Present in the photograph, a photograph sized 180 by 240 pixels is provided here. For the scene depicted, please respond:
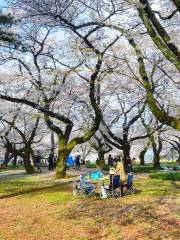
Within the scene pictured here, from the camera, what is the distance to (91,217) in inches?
530

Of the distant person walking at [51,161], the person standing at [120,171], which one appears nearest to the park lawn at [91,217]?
the person standing at [120,171]

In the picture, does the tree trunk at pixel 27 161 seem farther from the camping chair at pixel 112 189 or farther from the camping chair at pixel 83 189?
the camping chair at pixel 112 189

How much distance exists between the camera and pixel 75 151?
77500mm

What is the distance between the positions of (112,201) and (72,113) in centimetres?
3223

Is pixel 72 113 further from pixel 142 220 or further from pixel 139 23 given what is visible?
pixel 142 220

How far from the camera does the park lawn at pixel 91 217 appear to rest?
11422 millimetres

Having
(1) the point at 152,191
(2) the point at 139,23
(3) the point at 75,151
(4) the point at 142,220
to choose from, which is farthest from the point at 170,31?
(3) the point at 75,151

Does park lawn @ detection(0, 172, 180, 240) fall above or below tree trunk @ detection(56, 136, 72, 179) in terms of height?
below

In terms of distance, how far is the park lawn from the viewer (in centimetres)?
1142

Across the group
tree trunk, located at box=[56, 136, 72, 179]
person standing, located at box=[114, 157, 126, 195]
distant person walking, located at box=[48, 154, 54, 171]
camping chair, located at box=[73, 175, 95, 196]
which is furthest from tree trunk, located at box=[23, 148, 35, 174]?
person standing, located at box=[114, 157, 126, 195]

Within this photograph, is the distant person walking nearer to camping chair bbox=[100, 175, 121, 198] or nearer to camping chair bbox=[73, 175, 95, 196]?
camping chair bbox=[73, 175, 95, 196]

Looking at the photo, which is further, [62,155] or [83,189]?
[62,155]

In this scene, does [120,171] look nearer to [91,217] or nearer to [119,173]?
[119,173]

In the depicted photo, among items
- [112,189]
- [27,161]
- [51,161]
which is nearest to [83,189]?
[112,189]
